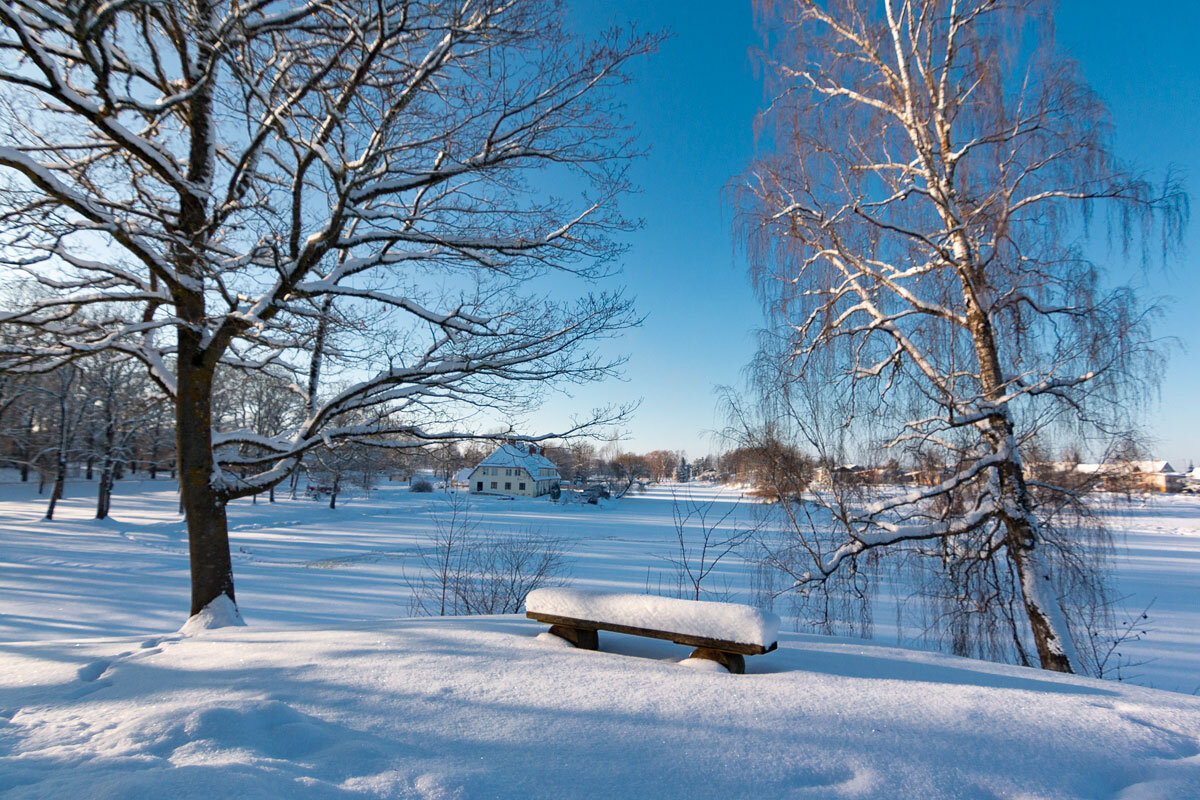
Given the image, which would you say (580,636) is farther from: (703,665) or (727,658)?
(727,658)

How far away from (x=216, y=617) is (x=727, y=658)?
15.5ft

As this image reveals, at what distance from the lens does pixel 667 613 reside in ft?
11.7

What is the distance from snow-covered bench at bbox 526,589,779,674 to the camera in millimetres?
3365

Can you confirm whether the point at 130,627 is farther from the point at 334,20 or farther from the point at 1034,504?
the point at 1034,504

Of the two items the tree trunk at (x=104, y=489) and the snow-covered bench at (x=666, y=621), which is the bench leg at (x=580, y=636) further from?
the tree trunk at (x=104, y=489)

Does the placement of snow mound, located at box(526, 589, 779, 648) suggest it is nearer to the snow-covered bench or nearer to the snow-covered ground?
the snow-covered bench

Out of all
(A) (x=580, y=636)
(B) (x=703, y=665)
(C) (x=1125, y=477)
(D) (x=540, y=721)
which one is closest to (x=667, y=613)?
(B) (x=703, y=665)

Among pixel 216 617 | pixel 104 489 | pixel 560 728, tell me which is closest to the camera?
pixel 560 728

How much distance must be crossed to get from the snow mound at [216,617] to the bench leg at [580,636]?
132 inches

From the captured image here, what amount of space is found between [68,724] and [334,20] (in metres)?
5.37

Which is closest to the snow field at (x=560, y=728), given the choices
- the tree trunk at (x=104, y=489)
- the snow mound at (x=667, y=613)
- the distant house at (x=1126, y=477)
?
the snow mound at (x=667, y=613)

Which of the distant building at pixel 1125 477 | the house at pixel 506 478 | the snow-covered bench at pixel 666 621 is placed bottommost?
the house at pixel 506 478

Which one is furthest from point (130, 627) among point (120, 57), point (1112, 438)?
point (1112, 438)

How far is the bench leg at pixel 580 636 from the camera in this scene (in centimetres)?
393
